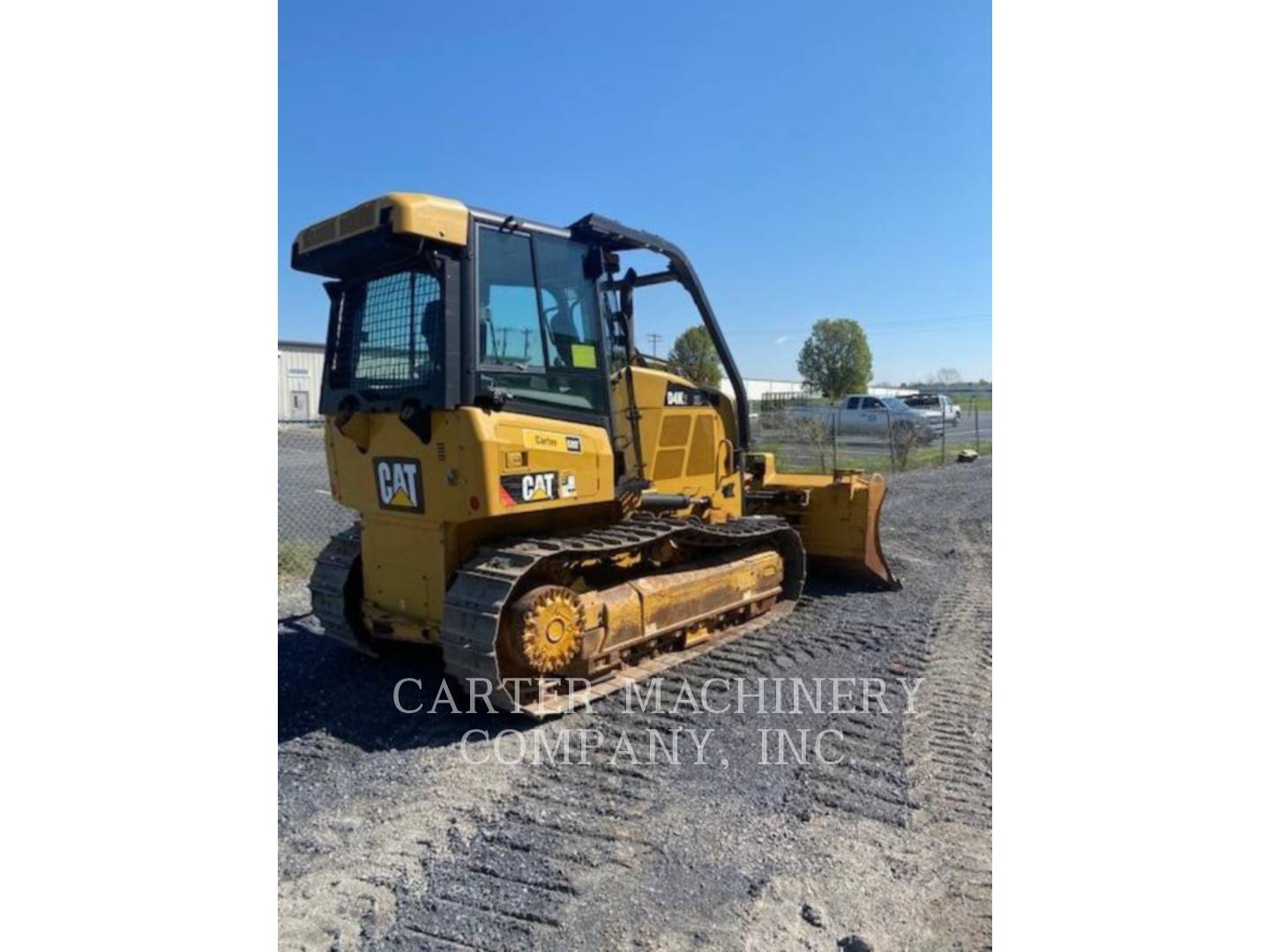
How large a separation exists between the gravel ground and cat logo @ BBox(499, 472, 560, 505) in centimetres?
124

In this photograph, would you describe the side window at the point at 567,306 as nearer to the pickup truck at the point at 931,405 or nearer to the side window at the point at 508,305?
the side window at the point at 508,305

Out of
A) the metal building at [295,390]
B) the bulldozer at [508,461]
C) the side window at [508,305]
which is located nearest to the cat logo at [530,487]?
the bulldozer at [508,461]

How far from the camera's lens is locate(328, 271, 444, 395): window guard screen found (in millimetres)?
4418

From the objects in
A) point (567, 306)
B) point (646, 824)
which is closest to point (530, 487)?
point (567, 306)

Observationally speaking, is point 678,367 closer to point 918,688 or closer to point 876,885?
point 918,688

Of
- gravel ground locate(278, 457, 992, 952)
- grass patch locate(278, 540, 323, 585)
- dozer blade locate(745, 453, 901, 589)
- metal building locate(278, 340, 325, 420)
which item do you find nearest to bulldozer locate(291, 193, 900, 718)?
gravel ground locate(278, 457, 992, 952)

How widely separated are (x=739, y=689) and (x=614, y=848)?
1792mm

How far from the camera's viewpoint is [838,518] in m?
7.38

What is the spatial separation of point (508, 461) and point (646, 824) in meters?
1.97

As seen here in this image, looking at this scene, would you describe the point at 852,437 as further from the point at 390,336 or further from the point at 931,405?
the point at 390,336

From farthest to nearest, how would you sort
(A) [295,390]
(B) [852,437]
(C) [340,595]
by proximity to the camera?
(B) [852,437] < (A) [295,390] < (C) [340,595]

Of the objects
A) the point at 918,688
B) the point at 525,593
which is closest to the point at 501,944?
the point at 525,593

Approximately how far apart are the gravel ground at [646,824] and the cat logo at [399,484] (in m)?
1.17

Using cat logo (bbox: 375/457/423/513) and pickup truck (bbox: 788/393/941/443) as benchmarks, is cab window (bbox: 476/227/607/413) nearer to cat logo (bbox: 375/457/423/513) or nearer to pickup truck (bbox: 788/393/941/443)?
cat logo (bbox: 375/457/423/513)
